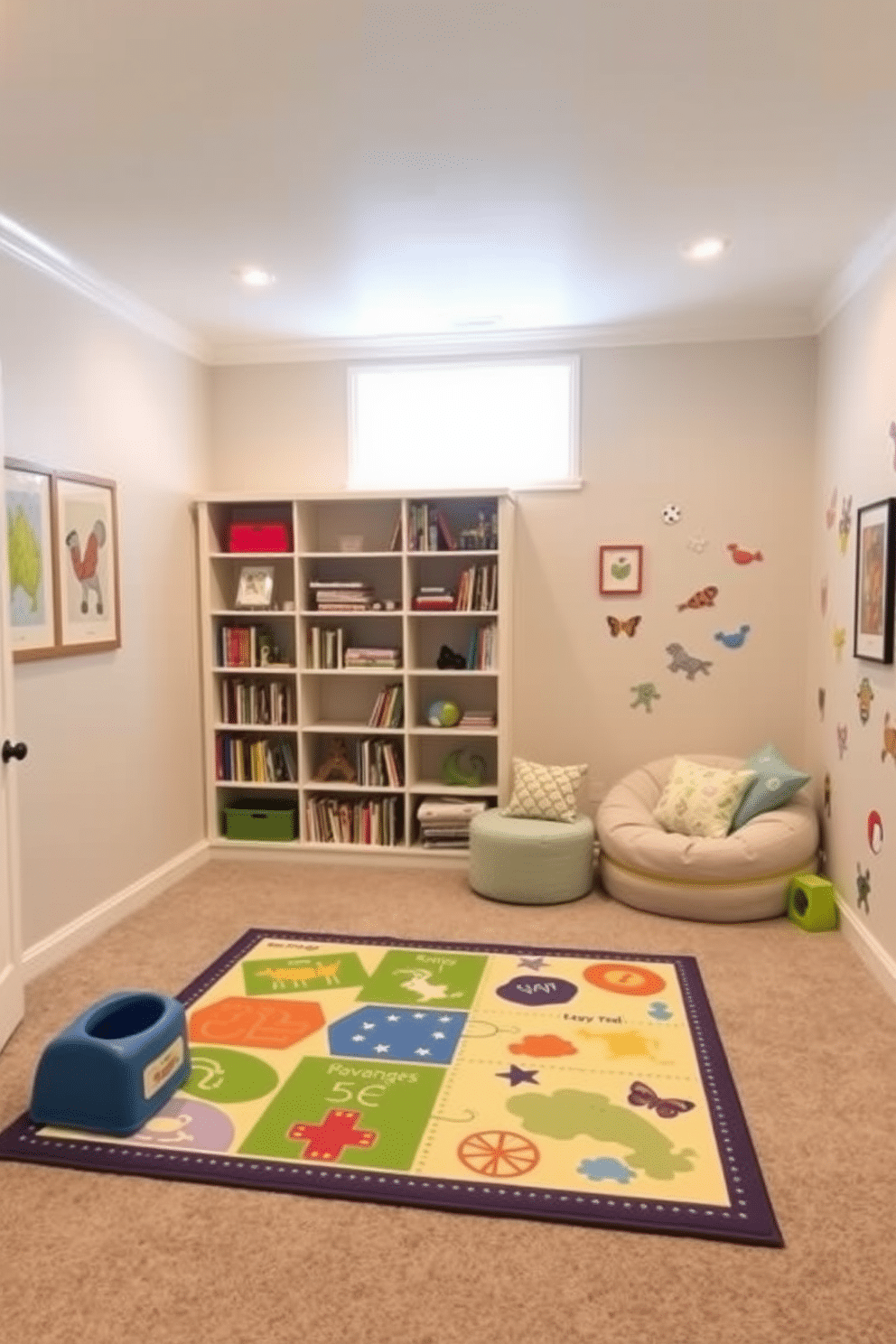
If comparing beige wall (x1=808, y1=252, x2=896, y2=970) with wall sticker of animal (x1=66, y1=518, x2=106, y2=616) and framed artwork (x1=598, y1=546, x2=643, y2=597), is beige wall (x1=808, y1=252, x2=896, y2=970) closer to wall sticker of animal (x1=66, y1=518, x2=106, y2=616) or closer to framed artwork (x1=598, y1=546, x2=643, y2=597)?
framed artwork (x1=598, y1=546, x2=643, y2=597)

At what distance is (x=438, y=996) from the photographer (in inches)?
124

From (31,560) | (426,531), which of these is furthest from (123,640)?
(426,531)

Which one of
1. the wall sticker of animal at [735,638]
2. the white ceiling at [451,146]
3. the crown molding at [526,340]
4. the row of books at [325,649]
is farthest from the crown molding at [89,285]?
the wall sticker of animal at [735,638]

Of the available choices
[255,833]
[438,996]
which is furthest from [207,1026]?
[255,833]

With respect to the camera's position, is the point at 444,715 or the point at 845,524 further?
the point at 444,715

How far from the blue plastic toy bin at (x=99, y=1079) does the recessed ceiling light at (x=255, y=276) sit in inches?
111

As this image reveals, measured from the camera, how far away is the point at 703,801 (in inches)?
166

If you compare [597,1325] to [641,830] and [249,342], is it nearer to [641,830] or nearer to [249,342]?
[641,830]

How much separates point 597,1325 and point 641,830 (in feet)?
8.19

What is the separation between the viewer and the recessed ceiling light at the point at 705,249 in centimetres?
346

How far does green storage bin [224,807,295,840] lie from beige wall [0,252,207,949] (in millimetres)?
179

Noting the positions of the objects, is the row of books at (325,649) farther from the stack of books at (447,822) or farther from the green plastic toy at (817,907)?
the green plastic toy at (817,907)

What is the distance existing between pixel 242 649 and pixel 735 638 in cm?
256

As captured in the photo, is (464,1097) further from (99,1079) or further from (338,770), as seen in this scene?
(338,770)
